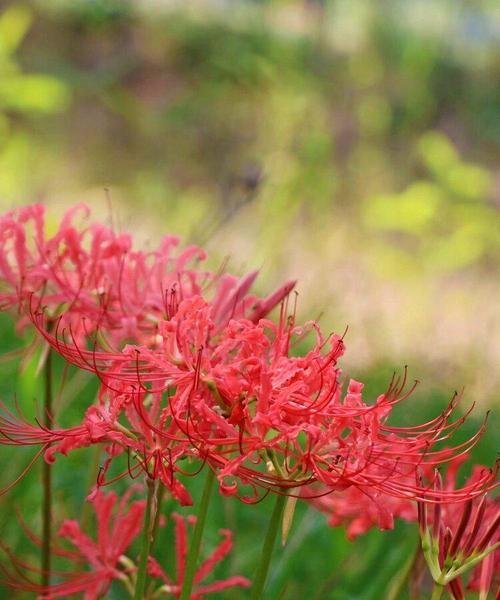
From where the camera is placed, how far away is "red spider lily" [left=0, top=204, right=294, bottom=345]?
875 mm

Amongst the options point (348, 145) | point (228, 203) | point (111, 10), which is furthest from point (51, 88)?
point (111, 10)

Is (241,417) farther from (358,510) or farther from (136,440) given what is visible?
(358,510)

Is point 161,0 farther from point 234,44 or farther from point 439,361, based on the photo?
Result: point 439,361

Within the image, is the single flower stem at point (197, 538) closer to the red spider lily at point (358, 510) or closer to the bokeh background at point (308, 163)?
the red spider lily at point (358, 510)

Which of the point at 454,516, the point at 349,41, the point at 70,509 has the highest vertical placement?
the point at 349,41

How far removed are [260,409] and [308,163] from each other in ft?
5.11

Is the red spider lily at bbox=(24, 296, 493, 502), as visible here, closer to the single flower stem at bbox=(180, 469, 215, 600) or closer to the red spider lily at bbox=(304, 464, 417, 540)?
the single flower stem at bbox=(180, 469, 215, 600)

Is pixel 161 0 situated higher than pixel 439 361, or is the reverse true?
pixel 161 0

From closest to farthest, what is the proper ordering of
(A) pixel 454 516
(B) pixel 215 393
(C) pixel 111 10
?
(B) pixel 215 393
(A) pixel 454 516
(C) pixel 111 10

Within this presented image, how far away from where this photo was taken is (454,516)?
0.85m

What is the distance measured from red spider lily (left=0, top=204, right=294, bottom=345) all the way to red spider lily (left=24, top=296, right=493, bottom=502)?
0.12 metres

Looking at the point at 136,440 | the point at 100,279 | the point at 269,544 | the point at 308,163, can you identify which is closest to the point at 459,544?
the point at 269,544

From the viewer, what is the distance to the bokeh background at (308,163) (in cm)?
176

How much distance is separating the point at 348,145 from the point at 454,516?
9.24ft
